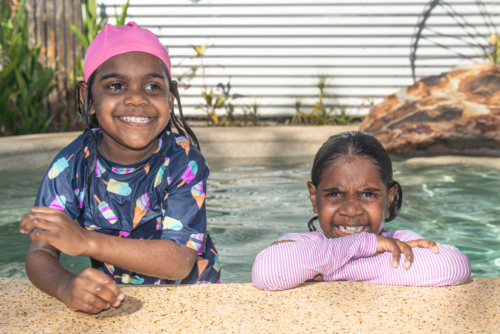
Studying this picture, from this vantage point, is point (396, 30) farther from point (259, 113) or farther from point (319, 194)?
point (319, 194)

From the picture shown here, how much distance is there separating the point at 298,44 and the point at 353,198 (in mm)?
7355

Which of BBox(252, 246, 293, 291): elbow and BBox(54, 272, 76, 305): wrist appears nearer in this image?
BBox(54, 272, 76, 305): wrist

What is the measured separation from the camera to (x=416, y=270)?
1.69 metres

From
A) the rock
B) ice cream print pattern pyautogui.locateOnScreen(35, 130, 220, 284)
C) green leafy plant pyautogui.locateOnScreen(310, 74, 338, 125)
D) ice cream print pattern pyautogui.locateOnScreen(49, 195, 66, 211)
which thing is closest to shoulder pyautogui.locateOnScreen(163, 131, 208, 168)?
ice cream print pattern pyautogui.locateOnScreen(35, 130, 220, 284)

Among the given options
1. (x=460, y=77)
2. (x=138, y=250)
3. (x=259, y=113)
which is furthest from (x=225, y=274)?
(x=259, y=113)

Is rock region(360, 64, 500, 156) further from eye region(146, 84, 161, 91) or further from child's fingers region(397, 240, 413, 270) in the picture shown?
eye region(146, 84, 161, 91)

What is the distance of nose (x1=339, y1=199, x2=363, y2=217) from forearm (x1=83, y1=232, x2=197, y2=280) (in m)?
0.66

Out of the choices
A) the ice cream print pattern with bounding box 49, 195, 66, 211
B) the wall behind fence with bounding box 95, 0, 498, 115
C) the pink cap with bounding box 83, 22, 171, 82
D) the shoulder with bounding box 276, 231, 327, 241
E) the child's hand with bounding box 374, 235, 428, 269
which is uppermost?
the wall behind fence with bounding box 95, 0, 498, 115

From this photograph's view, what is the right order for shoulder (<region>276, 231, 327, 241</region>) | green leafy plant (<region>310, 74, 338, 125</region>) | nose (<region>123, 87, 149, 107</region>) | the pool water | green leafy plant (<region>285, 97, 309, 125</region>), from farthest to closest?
1. green leafy plant (<region>285, 97, 309, 125</region>)
2. green leafy plant (<region>310, 74, 338, 125</region>)
3. the pool water
4. shoulder (<region>276, 231, 327, 241</region>)
5. nose (<region>123, 87, 149, 107</region>)

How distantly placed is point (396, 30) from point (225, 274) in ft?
23.6

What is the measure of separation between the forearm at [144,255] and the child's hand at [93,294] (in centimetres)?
16

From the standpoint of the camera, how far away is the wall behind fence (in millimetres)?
8898

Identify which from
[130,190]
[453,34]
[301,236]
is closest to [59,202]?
[130,190]

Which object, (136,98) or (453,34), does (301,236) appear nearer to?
(136,98)
